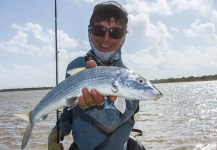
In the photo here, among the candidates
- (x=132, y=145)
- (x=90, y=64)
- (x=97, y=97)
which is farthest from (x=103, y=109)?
(x=132, y=145)

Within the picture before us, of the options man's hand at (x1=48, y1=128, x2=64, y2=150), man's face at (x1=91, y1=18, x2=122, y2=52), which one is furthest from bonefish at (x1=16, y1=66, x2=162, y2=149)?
man's hand at (x1=48, y1=128, x2=64, y2=150)

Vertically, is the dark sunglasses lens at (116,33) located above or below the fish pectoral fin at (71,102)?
above

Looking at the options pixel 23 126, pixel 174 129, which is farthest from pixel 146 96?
pixel 23 126

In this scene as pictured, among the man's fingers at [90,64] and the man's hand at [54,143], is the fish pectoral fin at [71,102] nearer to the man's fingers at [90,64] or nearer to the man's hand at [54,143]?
the man's fingers at [90,64]

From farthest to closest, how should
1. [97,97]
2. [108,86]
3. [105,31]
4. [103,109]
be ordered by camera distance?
[105,31]
[103,109]
[97,97]
[108,86]

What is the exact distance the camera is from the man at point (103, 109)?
414 centimetres

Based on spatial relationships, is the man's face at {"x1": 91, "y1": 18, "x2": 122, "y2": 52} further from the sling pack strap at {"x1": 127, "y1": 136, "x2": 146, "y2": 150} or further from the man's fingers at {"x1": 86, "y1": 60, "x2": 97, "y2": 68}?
the sling pack strap at {"x1": 127, "y1": 136, "x2": 146, "y2": 150}

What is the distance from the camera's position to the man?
4.14m

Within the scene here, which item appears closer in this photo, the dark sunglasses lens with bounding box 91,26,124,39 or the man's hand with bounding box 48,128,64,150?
the dark sunglasses lens with bounding box 91,26,124,39

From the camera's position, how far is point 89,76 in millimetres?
3850

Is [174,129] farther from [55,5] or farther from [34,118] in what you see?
[34,118]

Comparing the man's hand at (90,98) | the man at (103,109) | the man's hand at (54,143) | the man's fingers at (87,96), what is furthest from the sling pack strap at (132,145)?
the man's fingers at (87,96)

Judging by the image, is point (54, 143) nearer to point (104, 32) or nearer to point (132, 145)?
point (132, 145)

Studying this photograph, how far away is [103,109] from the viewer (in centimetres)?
412
